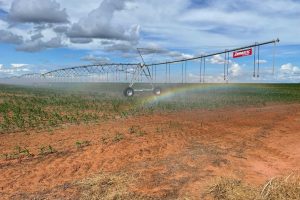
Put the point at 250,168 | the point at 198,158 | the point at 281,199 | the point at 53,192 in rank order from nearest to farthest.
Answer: the point at 281,199
the point at 53,192
the point at 250,168
the point at 198,158

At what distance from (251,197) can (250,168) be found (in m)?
2.92

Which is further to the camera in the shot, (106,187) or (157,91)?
(157,91)

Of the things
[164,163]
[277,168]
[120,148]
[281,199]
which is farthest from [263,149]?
[281,199]

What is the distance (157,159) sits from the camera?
475 inches

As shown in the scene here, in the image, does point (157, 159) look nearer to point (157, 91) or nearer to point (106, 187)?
point (106, 187)

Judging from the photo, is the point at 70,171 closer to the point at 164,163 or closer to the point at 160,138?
the point at 164,163

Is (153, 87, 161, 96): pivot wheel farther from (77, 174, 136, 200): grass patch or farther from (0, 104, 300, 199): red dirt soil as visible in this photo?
(77, 174, 136, 200): grass patch

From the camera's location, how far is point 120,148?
1359 cm

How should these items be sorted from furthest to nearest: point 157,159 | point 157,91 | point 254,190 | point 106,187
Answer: point 157,91
point 157,159
point 106,187
point 254,190

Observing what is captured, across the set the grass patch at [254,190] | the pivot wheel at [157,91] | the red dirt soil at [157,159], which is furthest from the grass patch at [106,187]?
the pivot wheel at [157,91]

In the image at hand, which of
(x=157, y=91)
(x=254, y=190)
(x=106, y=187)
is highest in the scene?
(x=157, y=91)

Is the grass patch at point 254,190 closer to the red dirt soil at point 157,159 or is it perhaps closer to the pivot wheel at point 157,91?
the red dirt soil at point 157,159

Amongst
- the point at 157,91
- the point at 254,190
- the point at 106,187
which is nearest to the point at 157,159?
the point at 106,187

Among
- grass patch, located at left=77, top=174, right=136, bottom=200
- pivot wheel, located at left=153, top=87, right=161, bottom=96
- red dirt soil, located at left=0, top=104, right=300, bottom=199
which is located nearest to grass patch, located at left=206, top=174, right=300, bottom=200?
red dirt soil, located at left=0, top=104, right=300, bottom=199
